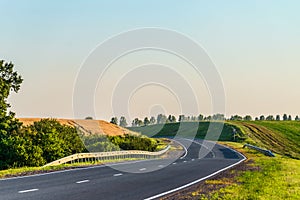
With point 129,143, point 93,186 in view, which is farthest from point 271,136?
point 93,186

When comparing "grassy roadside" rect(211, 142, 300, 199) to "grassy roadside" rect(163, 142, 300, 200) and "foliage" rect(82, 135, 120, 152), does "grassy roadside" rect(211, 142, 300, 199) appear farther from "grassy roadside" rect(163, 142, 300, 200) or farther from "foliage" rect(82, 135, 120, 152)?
"foliage" rect(82, 135, 120, 152)

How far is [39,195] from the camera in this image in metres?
12.3

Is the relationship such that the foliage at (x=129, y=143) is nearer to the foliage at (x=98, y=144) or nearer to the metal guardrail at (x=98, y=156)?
the foliage at (x=98, y=144)

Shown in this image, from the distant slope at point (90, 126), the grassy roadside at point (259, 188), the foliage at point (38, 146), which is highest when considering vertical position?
the distant slope at point (90, 126)

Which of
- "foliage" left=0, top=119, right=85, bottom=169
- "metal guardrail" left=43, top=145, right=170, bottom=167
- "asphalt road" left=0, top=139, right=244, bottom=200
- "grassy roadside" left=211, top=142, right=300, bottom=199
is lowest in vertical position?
"grassy roadside" left=211, top=142, right=300, bottom=199

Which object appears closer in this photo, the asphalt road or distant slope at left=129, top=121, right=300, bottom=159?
the asphalt road

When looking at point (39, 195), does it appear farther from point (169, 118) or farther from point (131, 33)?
point (169, 118)

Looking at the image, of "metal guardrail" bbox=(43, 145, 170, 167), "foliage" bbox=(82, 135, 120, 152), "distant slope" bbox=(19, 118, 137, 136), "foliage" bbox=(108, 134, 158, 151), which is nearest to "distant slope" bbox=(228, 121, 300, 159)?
"distant slope" bbox=(19, 118, 137, 136)

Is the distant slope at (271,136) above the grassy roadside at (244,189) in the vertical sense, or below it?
above

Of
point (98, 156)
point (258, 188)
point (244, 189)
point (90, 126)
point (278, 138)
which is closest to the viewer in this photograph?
point (244, 189)

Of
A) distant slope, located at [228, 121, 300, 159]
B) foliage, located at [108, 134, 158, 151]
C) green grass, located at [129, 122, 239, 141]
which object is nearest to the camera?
foliage, located at [108, 134, 158, 151]

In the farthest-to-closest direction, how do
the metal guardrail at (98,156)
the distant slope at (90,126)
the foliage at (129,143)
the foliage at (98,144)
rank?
the distant slope at (90,126), the foliage at (129,143), the foliage at (98,144), the metal guardrail at (98,156)

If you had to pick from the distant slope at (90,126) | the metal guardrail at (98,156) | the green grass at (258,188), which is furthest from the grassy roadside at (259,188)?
the distant slope at (90,126)

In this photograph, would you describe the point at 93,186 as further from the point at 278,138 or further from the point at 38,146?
the point at 278,138
